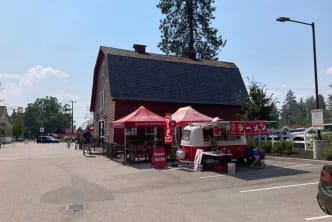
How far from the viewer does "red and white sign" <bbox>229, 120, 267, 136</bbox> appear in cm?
1402

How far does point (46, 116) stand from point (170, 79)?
101 metres

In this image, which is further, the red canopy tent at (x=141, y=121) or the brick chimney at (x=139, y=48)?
the brick chimney at (x=139, y=48)

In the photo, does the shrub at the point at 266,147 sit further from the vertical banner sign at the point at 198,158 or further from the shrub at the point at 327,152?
the vertical banner sign at the point at 198,158

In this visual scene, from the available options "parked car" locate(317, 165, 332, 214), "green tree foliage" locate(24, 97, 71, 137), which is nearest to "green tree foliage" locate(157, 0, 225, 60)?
"parked car" locate(317, 165, 332, 214)

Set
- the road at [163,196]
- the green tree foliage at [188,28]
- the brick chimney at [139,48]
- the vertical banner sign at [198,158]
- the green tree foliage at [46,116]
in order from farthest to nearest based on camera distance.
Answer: the green tree foliage at [46,116]
the green tree foliage at [188,28]
the brick chimney at [139,48]
the vertical banner sign at [198,158]
the road at [163,196]

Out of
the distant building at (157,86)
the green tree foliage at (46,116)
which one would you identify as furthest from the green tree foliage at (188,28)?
the green tree foliage at (46,116)

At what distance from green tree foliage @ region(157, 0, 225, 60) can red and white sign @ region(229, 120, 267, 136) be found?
28.4 meters

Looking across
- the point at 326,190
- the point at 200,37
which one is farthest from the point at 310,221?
the point at 200,37

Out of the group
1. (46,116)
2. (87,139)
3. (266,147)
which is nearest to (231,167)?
(266,147)

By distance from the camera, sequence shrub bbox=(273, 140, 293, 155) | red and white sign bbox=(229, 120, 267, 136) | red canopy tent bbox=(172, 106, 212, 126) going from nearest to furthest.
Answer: red and white sign bbox=(229, 120, 267, 136) → red canopy tent bbox=(172, 106, 212, 126) → shrub bbox=(273, 140, 293, 155)

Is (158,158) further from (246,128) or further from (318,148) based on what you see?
(318,148)

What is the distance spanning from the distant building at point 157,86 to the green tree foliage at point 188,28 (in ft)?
31.1

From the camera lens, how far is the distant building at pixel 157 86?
25.3 meters

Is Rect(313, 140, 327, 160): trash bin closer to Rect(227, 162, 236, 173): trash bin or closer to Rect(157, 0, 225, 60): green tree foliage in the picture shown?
Rect(227, 162, 236, 173): trash bin
